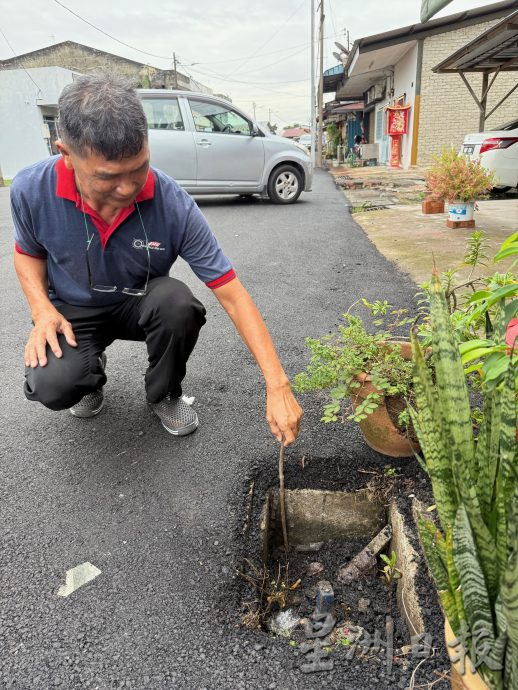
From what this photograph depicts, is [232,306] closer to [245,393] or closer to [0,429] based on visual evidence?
[245,393]

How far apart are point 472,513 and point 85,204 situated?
5.68 feet

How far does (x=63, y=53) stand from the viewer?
2977 centimetres

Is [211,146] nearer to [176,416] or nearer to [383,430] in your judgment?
[176,416]

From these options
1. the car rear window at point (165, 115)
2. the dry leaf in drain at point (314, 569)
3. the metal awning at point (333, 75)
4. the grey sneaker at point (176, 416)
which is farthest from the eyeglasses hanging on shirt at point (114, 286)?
A: the metal awning at point (333, 75)

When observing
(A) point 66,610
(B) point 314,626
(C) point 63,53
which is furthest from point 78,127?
(C) point 63,53

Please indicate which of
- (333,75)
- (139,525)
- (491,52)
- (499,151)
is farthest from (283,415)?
(333,75)

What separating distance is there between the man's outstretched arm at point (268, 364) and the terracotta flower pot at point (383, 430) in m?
0.30

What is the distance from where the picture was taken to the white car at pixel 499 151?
850cm

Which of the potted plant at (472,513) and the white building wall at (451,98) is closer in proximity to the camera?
the potted plant at (472,513)

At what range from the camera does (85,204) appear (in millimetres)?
1981

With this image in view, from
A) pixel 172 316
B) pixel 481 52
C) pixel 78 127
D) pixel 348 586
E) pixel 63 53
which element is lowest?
pixel 348 586

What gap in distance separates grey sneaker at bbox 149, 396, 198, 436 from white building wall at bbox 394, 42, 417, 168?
52.1 feet

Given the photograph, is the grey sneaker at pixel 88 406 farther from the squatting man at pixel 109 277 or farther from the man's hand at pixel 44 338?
the man's hand at pixel 44 338

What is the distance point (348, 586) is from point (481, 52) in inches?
363
